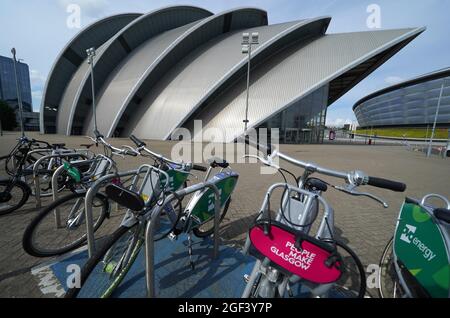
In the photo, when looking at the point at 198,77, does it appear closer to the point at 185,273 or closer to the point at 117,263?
the point at 185,273

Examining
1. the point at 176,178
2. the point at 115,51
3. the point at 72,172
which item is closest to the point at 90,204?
the point at 176,178

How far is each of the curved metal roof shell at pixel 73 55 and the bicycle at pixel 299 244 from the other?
38.8m

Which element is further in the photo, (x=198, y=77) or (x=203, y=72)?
(x=203, y=72)

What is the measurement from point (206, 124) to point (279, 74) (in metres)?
10.1

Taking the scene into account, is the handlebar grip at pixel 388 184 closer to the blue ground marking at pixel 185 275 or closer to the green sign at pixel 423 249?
the green sign at pixel 423 249

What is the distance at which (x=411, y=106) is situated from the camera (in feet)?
202

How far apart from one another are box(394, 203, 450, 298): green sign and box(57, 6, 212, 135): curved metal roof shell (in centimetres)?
3391

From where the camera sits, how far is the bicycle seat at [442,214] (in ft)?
4.81

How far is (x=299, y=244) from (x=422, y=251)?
1.22 metres

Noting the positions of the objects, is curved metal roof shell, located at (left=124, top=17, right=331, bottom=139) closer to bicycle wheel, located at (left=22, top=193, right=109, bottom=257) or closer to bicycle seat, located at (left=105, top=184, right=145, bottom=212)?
bicycle wheel, located at (left=22, top=193, right=109, bottom=257)

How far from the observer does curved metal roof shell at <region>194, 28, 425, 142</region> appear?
2184 centimetres

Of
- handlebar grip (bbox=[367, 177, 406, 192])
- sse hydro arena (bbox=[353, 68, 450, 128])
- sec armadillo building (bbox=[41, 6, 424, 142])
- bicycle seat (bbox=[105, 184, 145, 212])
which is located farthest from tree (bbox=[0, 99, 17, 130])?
sse hydro arena (bbox=[353, 68, 450, 128])

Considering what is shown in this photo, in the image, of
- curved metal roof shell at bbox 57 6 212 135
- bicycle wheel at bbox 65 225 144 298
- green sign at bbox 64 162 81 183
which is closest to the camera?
bicycle wheel at bbox 65 225 144 298

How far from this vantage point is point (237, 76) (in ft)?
85.4
